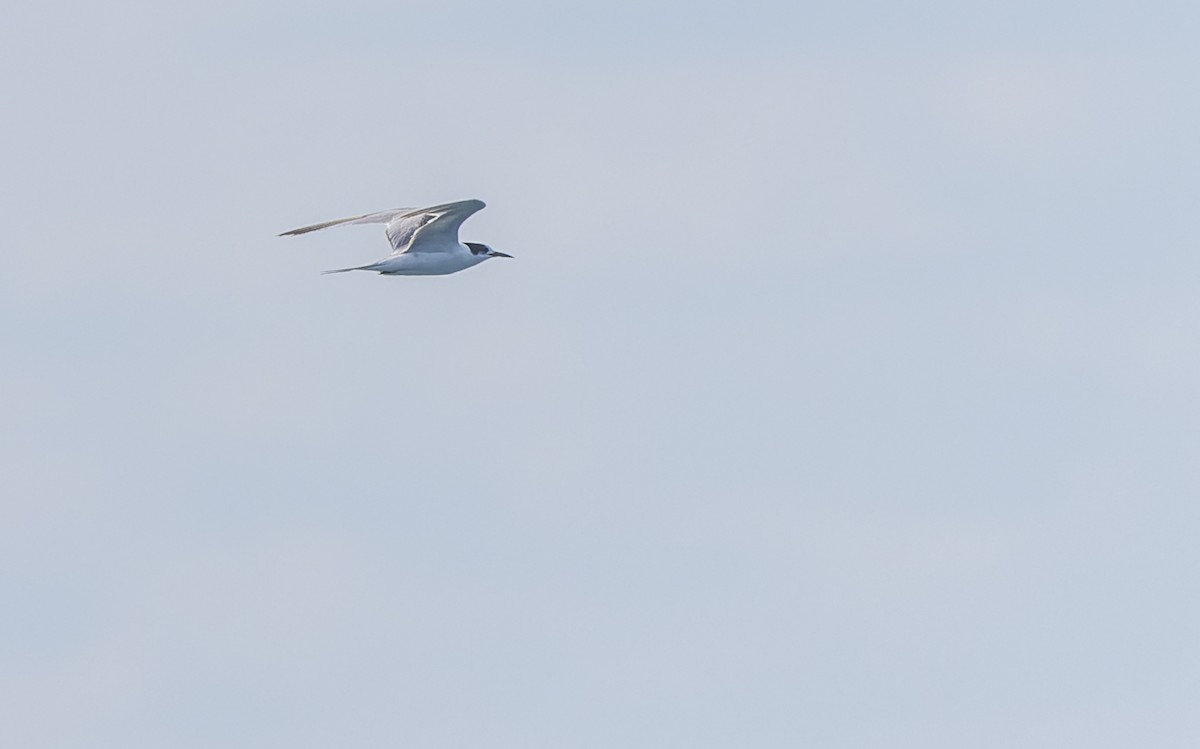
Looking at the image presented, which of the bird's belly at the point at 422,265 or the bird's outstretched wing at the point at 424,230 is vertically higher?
the bird's outstretched wing at the point at 424,230

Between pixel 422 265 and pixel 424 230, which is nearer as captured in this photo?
pixel 424 230

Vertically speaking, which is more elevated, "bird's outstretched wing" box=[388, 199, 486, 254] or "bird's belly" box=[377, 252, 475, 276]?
"bird's outstretched wing" box=[388, 199, 486, 254]

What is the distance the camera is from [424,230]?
56562mm

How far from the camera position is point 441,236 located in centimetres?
5716

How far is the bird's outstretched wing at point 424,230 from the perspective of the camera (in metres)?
56.1

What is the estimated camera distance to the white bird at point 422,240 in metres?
55.8

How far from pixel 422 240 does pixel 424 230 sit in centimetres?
46

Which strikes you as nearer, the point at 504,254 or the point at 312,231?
the point at 312,231

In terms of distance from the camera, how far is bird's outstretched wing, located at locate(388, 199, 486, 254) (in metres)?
56.1

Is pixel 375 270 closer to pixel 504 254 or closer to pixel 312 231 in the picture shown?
pixel 312 231

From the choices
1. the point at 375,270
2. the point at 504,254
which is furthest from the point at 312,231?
the point at 504,254

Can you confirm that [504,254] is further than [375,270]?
Yes

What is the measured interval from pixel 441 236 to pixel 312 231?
3.80 m

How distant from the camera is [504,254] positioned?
60.4 m
